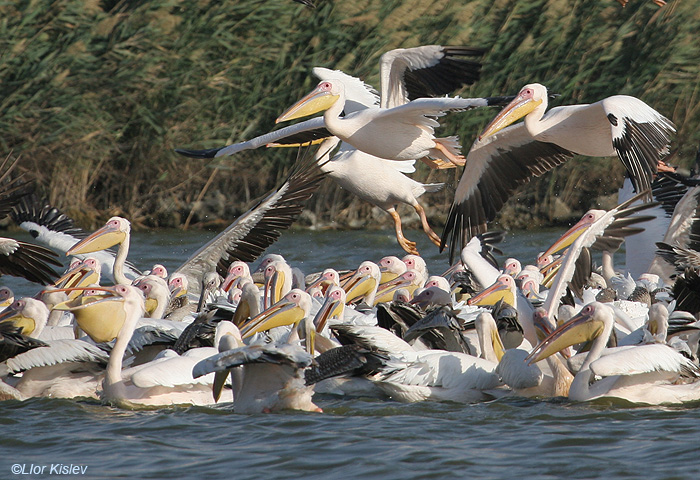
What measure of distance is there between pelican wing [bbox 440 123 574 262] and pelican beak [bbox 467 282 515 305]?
102 cm

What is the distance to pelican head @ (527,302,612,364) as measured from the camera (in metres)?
4.84

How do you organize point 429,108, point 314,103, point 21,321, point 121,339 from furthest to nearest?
point 314,103
point 429,108
point 21,321
point 121,339

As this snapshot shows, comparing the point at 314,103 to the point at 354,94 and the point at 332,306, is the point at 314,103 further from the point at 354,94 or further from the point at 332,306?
the point at 332,306

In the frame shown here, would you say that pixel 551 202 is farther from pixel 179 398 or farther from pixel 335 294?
pixel 179 398

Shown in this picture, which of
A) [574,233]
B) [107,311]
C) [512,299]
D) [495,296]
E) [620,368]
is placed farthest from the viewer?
[495,296]

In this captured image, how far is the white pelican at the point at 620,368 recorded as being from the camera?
14.8ft

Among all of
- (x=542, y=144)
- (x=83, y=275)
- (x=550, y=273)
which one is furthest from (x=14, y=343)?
(x=550, y=273)

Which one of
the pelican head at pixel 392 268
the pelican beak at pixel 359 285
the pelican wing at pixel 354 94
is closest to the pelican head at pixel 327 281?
the pelican beak at pixel 359 285

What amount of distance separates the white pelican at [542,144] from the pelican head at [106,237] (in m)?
2.00

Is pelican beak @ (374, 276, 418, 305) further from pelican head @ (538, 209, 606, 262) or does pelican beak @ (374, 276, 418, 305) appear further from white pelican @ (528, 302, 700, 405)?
white pelican @ (528, 302, 700, 405)

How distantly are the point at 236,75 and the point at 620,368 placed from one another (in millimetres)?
8375

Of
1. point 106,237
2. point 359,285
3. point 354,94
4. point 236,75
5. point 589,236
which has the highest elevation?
point 236,75

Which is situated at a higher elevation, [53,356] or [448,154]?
[448,154]

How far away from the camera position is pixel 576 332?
4859 mm
